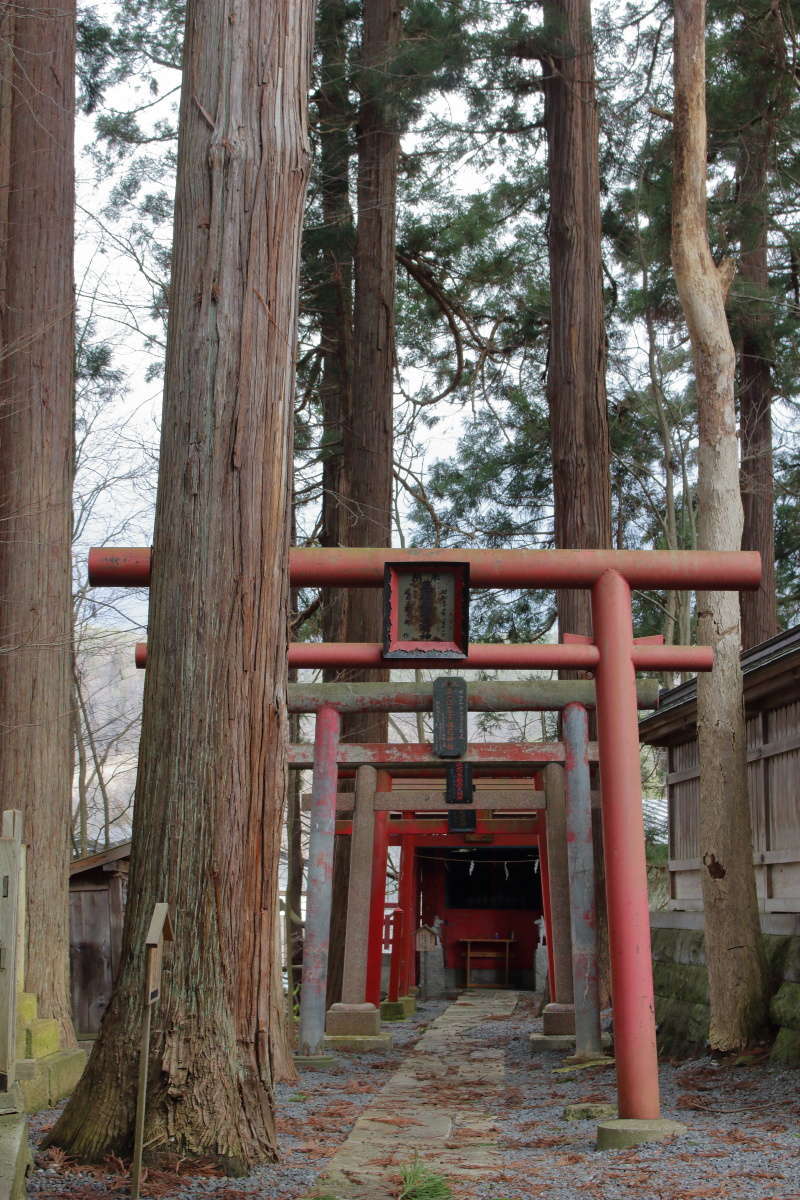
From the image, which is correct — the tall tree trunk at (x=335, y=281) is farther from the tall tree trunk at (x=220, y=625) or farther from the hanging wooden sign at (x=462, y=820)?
the tall tree trunk at (x=220, y=625)

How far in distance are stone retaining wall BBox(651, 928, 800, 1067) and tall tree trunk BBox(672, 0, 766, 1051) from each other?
0.78 feet

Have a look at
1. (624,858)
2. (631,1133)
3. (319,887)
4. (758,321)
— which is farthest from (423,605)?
(758,321)

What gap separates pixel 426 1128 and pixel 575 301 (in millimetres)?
9325

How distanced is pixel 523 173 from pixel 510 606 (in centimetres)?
661

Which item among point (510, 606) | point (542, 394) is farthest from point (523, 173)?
point (510, 606)

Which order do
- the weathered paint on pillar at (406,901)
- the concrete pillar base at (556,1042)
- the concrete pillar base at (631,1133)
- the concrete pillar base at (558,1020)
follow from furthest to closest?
the weathered paint on pillar at (406,901) < the concrete pillar base at (558,1020) < the concrete pillar base at (556,1042) < the concrete pillar base at (631,1133)

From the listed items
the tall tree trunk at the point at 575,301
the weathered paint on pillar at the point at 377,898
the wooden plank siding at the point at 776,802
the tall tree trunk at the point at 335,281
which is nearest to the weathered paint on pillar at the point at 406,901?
the weathered paint on pillar at the point at 377,898

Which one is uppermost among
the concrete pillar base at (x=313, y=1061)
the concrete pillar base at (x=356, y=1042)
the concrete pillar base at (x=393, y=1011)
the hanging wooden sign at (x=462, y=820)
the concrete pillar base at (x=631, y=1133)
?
the hanging wooden sign at (x=462, y=820)

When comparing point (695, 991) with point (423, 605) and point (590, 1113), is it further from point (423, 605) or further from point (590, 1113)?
point (423, 605)

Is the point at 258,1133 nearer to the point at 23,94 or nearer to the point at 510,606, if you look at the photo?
the point at 23,94

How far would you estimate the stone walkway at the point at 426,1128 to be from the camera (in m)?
5.00

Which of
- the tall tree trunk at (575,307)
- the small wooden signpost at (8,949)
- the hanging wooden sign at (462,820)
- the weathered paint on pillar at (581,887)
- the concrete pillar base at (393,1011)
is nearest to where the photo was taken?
the small wooden signpost at (8,949)

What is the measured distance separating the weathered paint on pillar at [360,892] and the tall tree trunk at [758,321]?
18.6 feet

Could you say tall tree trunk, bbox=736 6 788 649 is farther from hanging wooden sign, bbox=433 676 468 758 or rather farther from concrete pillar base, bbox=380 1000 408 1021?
concrete pillar base, bbox=380 1000 408 1021
